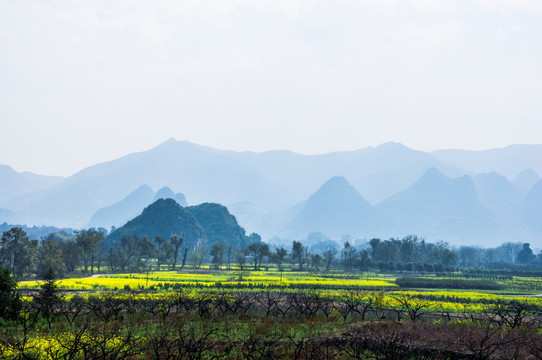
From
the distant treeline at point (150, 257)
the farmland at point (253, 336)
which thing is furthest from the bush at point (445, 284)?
the farmland at point (253, 336)

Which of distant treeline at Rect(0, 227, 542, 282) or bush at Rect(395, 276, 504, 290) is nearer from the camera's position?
bush at Rect(395, 276, 504, 290)

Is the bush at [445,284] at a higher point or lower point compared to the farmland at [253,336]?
lower

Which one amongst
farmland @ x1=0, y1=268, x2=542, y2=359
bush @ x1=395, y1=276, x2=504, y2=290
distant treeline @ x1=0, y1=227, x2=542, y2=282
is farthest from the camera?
distant treeline @ x1=0, y1=227, x2=542, y2=282

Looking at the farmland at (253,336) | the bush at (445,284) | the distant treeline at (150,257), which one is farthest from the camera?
the distant treeline at (150,257)

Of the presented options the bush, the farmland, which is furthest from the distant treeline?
the farmland

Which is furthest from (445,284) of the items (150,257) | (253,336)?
(150,257)

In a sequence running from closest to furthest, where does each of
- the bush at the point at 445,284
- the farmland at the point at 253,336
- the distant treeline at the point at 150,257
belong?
the farmland at the point at 253,336 → the bush at the point at 445,284 → the distant treeline at the point at 150,257

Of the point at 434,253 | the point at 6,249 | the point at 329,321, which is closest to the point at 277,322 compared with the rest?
the point at 329,321

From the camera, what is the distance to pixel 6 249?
8775 cm

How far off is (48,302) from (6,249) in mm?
61390

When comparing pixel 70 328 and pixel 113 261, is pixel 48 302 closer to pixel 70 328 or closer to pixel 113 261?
pixel 70 328

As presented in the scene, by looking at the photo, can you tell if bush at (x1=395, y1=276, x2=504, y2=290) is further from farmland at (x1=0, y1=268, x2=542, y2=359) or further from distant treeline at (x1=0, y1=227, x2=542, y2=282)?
farmland at (x1=0, y1=268, x2=542, y2=359)

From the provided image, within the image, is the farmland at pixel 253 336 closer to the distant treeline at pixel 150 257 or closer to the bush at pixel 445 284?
the bush at pixel 445 284

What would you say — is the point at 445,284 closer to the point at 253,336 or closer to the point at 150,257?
the point at 253,336
